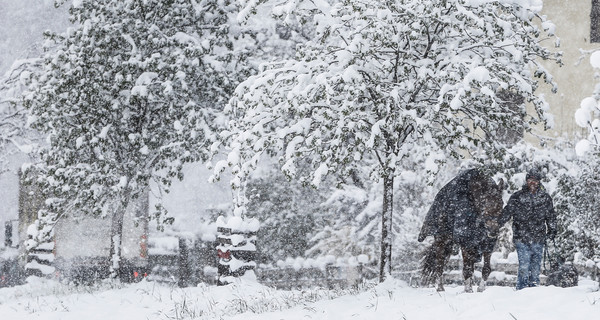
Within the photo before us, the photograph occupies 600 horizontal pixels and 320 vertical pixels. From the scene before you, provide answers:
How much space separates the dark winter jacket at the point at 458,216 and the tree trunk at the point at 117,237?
8010 mm

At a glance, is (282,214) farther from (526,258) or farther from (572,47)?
(572,47)

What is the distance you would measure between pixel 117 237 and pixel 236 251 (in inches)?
149

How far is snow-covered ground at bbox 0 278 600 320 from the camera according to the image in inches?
256

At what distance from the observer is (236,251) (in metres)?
12.9

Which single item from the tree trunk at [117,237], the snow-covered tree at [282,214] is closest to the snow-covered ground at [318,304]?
the tree trunk at [117,237]

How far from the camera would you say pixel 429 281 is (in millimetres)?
9320

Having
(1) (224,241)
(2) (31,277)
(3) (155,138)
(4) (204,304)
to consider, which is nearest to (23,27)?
(2) (31,277)

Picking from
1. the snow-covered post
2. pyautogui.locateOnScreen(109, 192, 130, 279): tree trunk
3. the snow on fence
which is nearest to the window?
the snow on fence

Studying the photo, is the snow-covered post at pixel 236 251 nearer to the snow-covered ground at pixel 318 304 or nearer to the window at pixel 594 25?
the snow-covered ground at pixel 318 304

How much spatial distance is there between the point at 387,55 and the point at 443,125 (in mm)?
1319

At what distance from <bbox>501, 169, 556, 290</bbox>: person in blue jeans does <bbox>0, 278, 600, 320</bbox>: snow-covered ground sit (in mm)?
814

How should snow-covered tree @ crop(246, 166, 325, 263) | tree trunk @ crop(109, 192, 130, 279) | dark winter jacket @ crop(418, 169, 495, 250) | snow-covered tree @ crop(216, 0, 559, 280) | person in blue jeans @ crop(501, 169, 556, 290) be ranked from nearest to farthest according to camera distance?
dark winter jacket @ crop(418, 169, 495, 250) → snow-covered tree @ crop(216, 0, 559, 280) → person in blue jeans @ crop(501, 169, 556, 290) → tree trunk @ crop(109, 192, 130, 279) → snow-covered tree @ crop(246, 166, 325, 263)

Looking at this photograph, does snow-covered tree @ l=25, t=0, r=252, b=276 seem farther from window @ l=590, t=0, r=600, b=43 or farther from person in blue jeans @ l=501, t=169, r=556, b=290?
window @ l=590, t=0, r=600, b=43

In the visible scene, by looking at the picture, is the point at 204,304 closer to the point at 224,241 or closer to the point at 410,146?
the point at 224,241
